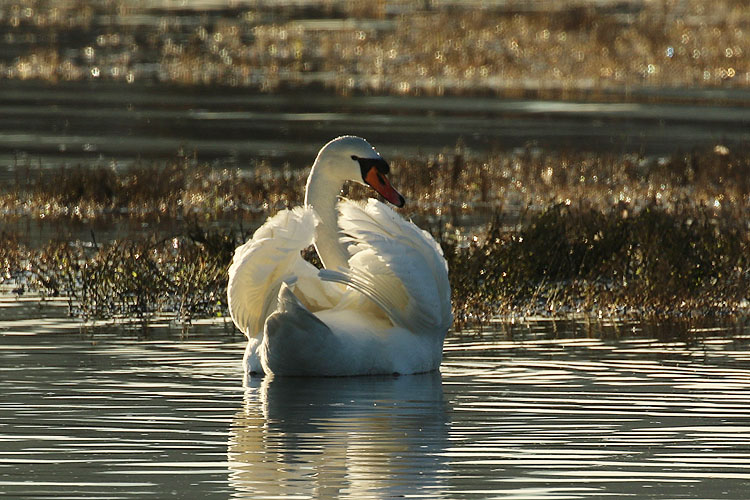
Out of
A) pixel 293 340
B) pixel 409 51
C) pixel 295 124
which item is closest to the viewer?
pixel 293 340

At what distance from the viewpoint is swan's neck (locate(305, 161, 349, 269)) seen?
11.5m

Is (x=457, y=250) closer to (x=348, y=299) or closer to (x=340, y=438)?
(x=348, y=299)

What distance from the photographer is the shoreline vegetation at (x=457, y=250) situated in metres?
13.4

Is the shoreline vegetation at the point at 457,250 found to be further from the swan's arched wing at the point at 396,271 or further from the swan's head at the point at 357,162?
the swan's arched wing at the point at 396,271

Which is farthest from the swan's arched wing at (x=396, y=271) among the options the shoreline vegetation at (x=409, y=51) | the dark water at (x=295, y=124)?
the shoreline vegetation at (x=409, y=51)

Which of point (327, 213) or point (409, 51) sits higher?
point (409, 51)

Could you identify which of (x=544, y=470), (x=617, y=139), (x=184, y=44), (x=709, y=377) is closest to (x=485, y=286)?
(x=709, y=377)

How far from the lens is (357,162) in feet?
38.8

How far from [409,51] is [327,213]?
31.8 metres

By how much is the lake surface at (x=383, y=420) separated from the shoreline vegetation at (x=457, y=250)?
963 millimetres

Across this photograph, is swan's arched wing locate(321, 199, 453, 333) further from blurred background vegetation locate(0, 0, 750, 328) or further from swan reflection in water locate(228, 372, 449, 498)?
blurred background vegetation locate(0, 0, 750, 328)

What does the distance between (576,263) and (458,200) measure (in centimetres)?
618

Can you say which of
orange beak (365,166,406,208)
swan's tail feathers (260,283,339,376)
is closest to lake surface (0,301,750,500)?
swan's tail feathers (260,283,339,376)

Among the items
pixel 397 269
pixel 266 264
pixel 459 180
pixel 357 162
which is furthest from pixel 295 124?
pixel 397 269
